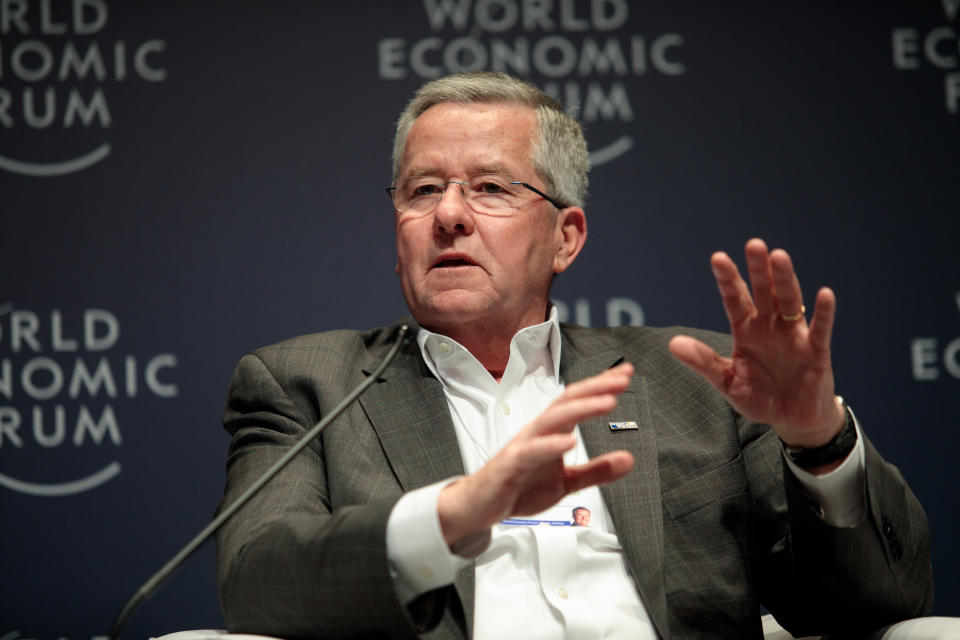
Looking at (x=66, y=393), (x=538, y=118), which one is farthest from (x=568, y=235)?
(x=66, y=393)

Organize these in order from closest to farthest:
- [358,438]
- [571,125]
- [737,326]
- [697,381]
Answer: [737,326] → [358,438] → [697,381] → [571,125]

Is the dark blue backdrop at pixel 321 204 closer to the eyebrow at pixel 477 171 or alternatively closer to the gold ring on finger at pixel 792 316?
the eyebrow at pixel 477 171

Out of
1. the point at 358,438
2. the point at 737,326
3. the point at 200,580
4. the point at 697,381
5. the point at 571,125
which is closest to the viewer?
the point at 737,326

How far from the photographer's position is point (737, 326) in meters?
1.66

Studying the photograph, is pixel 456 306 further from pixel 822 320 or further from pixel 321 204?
pixel 321 204

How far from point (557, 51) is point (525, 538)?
166 cm

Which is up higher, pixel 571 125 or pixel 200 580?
pixel 571 125

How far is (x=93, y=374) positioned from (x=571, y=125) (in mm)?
1554

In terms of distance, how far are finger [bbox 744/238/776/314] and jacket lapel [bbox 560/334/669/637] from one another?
21.6 inches

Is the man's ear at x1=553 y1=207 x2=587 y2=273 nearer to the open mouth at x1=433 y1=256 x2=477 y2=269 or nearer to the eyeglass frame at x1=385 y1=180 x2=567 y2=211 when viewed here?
the eyeglass frame at x1=385 y1=180 x2=567 y2=211

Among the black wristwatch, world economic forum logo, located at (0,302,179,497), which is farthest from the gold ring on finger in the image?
world economic forum logo, located at (0,302,179,497)

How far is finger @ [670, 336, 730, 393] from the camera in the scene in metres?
1.64

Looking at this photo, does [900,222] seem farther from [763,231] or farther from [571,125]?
[571,125]

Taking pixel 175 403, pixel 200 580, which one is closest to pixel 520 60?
pixel 175 403
